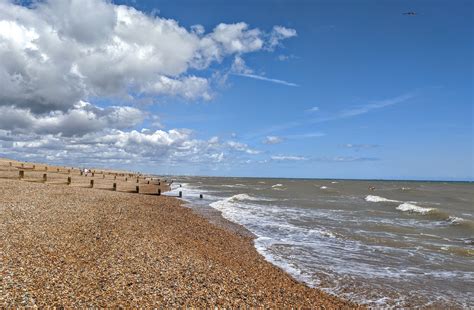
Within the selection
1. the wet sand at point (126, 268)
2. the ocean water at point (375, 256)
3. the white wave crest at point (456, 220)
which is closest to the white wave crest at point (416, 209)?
the white wave crest at point (456, 220)

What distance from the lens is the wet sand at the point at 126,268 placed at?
848 centimetres

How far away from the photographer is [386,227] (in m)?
26.5

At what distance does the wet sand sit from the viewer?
8484 millimetres

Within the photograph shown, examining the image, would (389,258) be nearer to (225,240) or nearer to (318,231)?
(318,231)

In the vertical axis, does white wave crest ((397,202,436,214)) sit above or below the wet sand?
below

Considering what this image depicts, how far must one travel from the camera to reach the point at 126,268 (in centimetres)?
1073

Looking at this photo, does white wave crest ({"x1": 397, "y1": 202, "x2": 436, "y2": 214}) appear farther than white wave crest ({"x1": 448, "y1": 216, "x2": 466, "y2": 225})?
Yes

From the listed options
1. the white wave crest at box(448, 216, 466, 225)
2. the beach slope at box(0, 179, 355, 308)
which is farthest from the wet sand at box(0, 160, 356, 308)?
the white wave crest at box(448, 216, 466, 225)

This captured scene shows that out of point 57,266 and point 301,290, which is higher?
point 57,266

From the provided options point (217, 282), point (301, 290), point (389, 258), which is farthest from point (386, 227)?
point (217, 282)

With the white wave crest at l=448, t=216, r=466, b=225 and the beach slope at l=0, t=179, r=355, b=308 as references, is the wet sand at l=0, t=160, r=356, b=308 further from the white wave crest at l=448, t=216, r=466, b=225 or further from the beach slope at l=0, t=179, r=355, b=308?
the white wave crest at l=448, t=216, r=466, b=225

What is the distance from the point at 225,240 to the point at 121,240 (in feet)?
20.1

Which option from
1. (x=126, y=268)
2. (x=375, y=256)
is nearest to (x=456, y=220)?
(x=375, y=256)

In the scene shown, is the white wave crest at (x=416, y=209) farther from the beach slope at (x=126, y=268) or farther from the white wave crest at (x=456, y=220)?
the beach slope at (x=126, y=268)
